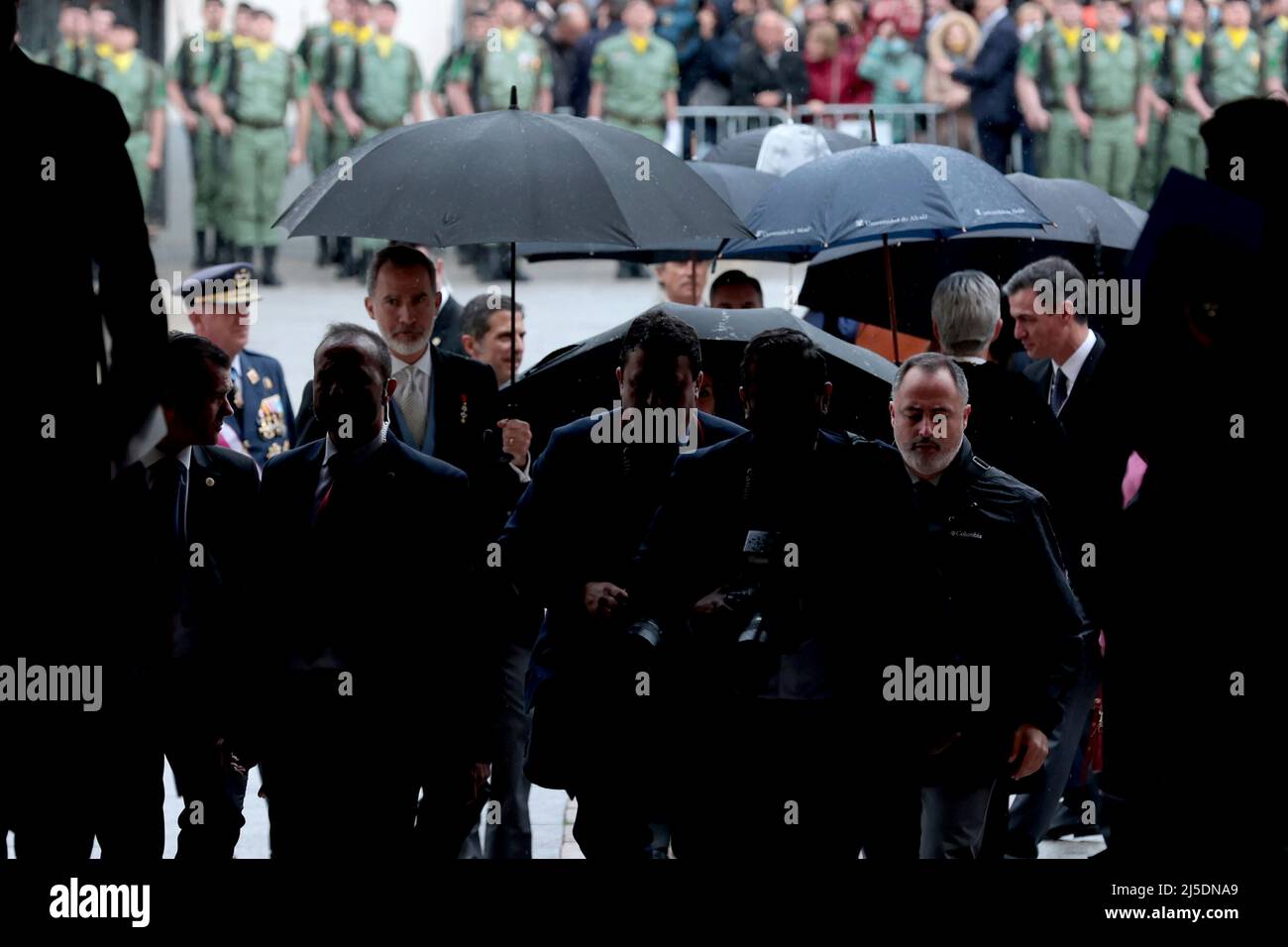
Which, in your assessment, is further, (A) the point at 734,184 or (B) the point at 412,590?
(A) the point at 734,184

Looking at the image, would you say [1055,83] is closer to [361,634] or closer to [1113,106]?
[1113,106]

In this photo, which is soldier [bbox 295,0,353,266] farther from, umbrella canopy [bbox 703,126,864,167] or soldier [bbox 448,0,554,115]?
umbrella canopy [bbox 703,126,864,167]

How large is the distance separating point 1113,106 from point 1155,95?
0.57 meters

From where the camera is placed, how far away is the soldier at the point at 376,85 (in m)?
18.7

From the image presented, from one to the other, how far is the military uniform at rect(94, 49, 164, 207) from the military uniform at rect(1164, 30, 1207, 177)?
28.9ft

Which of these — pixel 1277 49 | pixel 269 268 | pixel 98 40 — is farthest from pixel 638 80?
pixel 1277 49

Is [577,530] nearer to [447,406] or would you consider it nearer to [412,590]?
[412,590]

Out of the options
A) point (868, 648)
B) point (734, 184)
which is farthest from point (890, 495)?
point (734, 184)

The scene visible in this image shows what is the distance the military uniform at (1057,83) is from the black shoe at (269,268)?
6.53 meters

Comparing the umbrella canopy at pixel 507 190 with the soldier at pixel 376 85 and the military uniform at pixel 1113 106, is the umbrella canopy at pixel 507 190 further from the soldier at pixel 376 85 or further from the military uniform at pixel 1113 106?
the military uniform at pixel 1113 106

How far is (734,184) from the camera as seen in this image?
29.0 ft

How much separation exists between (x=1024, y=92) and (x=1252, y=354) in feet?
51.4

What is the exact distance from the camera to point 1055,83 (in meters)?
19.0

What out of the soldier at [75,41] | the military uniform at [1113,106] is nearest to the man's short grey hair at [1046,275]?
the military uniform at [1113,106]
